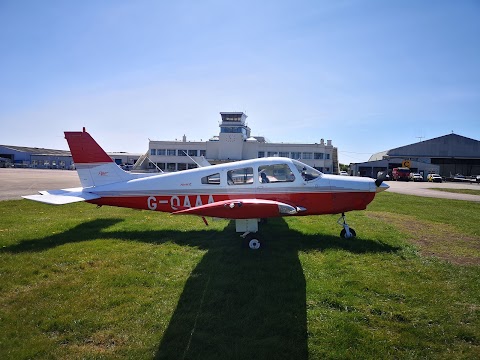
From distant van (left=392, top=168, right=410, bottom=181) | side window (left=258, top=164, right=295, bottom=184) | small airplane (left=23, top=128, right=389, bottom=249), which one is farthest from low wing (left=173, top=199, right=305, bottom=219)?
distant van (left=392, top=168, right=410, bottom=181)

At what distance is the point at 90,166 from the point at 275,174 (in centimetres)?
604

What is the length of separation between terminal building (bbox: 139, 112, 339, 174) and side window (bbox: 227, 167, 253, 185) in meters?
50.3

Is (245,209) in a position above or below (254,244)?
above

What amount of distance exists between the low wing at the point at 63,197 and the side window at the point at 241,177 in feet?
14.0

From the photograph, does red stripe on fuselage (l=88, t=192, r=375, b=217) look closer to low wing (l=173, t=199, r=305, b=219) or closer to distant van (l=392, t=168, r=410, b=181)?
low wing (l=173, t=199, r=305, b=219)

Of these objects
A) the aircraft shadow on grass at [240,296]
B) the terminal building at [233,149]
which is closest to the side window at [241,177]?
the aircraft shadow on grass at [240,296]

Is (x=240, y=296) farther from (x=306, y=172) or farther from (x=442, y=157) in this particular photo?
(x=442, y=157)

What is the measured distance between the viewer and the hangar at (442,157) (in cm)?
6775

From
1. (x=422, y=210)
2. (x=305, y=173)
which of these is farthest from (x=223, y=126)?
(x=305, y=173)

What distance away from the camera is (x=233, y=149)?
201 feet

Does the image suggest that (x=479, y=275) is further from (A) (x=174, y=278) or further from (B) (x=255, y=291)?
(A) (x=174, y=278)

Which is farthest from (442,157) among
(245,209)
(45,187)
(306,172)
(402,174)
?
(245,209)

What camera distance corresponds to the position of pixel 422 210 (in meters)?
15.1

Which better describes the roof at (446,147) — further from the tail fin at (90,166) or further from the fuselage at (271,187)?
the tail fin at (90,166)
